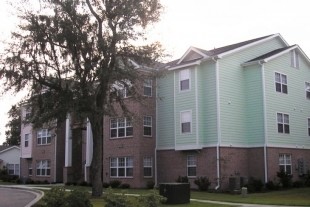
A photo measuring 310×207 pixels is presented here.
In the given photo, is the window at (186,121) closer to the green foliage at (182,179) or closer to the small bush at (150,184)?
the green foliage at (182,179)

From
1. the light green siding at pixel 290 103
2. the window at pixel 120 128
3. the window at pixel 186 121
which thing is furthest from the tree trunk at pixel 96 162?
the light green siding at pixel 290 103

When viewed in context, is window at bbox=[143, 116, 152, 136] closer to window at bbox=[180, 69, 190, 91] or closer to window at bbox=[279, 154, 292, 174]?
window at bbox=[180, 69, 190, 91]

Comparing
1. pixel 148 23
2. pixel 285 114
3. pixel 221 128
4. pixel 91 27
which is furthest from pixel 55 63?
pixel 285 114

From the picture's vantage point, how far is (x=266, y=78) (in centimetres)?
3275

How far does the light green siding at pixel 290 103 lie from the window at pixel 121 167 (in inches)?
420

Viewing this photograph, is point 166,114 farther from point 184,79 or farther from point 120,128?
point 120,128

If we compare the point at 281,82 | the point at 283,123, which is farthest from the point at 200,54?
the point at 283,123

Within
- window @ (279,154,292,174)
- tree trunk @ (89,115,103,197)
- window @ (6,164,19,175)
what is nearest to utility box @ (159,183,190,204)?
tree trunk @ (89,115,103,197)

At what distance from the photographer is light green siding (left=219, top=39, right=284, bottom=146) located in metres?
31.2

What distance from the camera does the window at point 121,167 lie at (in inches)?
1378

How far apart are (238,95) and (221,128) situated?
3403 millimetres

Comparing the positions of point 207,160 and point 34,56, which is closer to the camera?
point 34,56

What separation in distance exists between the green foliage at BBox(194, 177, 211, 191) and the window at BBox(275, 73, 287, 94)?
908 cm

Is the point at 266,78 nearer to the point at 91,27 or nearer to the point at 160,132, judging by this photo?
the point at 160,132
